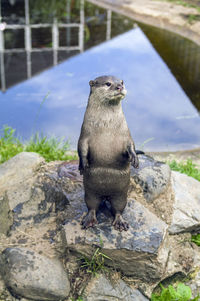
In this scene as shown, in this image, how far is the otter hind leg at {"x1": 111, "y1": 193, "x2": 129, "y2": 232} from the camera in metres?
3.20

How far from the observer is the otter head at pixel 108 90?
9.07ft

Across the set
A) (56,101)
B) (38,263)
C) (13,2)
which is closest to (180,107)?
(56,101)

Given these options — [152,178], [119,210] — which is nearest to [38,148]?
[152,178]

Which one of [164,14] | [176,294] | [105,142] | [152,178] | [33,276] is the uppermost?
[105,142]

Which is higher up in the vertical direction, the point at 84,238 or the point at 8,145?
the point at 84,238

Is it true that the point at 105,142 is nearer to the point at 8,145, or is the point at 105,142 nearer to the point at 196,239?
the point at 196,239

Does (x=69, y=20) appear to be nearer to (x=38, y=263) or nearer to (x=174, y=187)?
(x=174, y=187)

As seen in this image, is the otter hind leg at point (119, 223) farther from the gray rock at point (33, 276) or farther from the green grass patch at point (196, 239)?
the green grass patch at point (196, 239)

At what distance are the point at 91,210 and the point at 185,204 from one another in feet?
3.39

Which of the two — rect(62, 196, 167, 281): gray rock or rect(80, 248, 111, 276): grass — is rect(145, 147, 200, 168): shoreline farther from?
rect(80, 248, 111, 276): grass

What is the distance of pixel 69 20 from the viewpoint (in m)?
10.9

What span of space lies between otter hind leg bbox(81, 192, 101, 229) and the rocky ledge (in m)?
0.06

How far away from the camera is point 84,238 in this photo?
3.15 m

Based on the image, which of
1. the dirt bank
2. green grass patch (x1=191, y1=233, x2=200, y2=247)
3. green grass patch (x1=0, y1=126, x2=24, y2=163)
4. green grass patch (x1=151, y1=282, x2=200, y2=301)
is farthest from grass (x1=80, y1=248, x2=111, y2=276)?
the dirt bank
